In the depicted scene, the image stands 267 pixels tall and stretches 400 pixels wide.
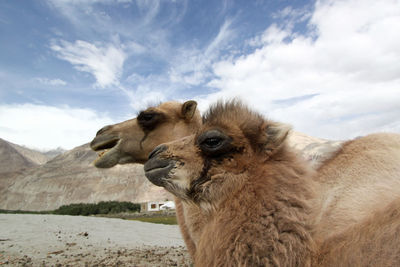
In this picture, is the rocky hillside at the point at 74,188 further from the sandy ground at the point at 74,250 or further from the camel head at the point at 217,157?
the camel head at the point at 217,157

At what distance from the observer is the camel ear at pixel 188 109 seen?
6259mm

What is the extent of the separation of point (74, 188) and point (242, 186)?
9791 cm

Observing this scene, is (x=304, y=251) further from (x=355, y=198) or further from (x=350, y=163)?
(x=350, y=163)

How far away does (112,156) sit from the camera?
627 centimetres

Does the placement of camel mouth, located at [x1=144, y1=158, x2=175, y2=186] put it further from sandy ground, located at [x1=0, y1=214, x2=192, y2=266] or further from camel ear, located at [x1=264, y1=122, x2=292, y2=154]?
sandy ground, located at [x1=0, y1=214, x2=192, y2=266]

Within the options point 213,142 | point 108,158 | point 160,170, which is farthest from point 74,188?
point 213,142

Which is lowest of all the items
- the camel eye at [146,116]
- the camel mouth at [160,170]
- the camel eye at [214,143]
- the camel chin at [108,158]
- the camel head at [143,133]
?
the camel mouth at [160,170]

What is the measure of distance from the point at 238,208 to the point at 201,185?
20.7 inches

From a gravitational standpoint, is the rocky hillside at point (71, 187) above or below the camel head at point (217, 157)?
above

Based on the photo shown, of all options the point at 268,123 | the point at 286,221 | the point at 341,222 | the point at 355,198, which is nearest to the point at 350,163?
the point at 355,198

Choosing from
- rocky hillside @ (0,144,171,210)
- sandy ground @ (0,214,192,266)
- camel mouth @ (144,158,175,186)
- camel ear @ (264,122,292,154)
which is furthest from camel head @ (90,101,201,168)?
rocky hillside @ (0,144,171,210)

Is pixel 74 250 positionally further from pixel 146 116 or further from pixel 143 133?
pixel 146 116

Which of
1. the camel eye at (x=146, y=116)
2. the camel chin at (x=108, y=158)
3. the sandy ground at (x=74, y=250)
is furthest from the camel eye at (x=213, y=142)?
the sandy ground at (x=74, y=250)

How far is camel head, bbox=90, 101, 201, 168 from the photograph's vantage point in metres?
6.29
